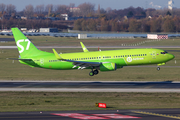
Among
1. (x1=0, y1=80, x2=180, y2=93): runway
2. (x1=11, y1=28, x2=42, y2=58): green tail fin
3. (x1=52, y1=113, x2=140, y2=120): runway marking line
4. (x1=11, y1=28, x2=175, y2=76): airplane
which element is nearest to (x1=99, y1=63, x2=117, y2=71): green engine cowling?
(x1=11, y1=28, x2=175, y2=76): airplane

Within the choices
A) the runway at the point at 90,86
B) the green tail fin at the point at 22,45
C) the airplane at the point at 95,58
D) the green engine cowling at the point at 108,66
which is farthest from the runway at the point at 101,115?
the green tail fin at the point at 22,45

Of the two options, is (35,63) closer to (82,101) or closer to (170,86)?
(82,101)

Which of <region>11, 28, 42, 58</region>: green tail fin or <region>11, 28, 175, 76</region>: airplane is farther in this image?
<region>11, 28, 42, 58</region>: green tail fin

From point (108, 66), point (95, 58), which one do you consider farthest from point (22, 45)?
point (108, 66)

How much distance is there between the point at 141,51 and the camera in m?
54.5

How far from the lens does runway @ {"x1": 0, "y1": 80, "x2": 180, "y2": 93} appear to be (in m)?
47.4

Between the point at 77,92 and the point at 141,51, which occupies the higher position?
the point at 141,51

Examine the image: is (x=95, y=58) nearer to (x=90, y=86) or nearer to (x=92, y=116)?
(x=90, y=86)

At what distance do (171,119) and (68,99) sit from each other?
16.7 m

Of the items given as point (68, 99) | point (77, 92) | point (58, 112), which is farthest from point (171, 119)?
point (77, 92)

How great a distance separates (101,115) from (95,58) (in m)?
25.5

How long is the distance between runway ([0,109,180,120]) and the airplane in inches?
836

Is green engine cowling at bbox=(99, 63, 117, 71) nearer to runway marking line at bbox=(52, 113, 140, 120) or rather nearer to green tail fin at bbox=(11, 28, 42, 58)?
green tail fin at bbox=(11, 28, 42, 58)

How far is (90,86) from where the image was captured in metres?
50.8
